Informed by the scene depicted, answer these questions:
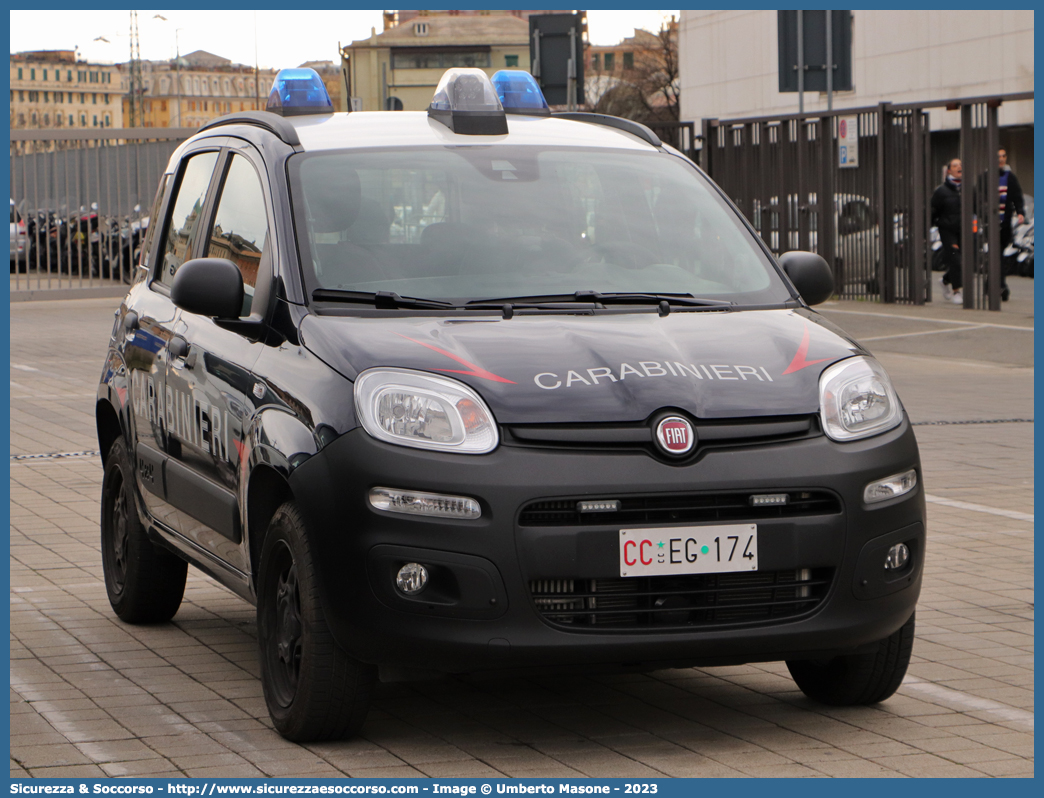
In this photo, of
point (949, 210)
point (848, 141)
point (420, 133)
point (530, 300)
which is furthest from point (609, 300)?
point (848, 141)

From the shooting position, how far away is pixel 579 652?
443 centimetres

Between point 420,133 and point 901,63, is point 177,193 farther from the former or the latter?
point 901,63

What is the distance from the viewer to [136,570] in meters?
6.39

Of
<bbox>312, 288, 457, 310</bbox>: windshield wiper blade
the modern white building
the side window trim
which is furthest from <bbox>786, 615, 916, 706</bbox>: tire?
the modern white building

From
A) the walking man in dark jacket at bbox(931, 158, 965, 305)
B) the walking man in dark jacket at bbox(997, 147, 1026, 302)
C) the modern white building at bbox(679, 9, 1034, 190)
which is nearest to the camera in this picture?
the walking man in dark jacket at bbox(997, 147, 1026, 302)

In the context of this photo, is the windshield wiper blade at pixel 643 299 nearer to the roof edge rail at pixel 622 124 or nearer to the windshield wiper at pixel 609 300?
the windshield wiper at pixel 609 300

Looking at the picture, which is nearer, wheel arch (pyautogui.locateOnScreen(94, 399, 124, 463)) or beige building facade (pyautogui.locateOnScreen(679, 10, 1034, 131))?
wheel arch (pyautogui.locateOnScreen(94, 399, 124, 463))

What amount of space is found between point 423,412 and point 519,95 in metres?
2.39

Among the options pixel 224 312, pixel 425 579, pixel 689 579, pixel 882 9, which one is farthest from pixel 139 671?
pixel 882 9

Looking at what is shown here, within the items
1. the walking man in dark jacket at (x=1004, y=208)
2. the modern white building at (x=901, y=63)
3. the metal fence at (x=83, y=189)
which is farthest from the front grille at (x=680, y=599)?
the modern white building at (x=901, y=63)

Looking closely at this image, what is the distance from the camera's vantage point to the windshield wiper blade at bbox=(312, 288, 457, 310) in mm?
5012

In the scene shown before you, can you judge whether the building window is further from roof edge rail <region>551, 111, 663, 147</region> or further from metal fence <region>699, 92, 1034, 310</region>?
roof edge rail <region>551, 111, 663, 147</region>

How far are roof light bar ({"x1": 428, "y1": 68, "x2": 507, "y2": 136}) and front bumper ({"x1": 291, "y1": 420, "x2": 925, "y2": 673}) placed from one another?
5.71 ft

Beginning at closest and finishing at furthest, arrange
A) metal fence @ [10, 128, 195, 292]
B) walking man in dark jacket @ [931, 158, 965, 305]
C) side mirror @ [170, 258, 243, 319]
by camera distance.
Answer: side mirror @ [170, 258, 243, 319] → walking man in dark jacket @ [931, 158, 965, 305] → metal fence @ [10, 128, 195, 292]
